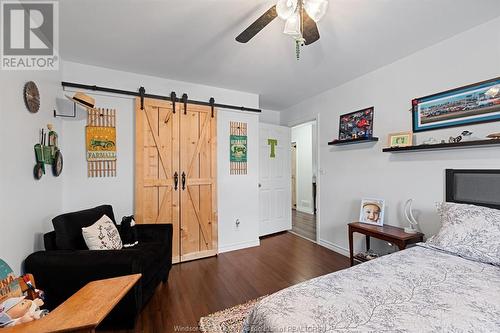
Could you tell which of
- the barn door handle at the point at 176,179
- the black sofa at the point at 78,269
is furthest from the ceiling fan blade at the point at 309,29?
the barn door handle at the point at 176,179

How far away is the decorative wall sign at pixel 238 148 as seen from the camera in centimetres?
359

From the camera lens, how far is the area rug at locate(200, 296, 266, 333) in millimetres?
1772

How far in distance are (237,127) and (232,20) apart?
1842mm

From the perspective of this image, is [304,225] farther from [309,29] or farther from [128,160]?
[309,29]

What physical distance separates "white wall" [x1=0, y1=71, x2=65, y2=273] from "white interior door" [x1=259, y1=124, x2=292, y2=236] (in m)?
3.06

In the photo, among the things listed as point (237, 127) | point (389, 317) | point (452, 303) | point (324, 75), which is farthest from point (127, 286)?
point (324, 75)

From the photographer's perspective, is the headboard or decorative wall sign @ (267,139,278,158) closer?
the headboard

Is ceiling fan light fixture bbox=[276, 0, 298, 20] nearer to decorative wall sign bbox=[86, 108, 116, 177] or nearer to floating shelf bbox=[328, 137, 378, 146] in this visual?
floating shelf bbox=[328, 137, 378, 146]

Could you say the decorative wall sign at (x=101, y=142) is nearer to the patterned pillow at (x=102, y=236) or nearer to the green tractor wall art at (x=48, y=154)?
the green tractor wall art at (x=48, y=154)

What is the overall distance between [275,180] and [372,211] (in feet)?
6.52

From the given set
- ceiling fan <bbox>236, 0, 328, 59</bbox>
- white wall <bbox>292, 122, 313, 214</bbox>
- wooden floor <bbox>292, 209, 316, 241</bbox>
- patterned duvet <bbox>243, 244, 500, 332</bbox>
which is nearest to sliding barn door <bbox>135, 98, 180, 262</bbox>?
ceiling fan <bbox>236, 0, 328, 59</bbox>

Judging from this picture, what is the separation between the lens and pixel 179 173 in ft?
10.3

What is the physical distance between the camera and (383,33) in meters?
2.10

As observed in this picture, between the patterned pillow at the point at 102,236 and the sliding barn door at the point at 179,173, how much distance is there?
68 centimetres
